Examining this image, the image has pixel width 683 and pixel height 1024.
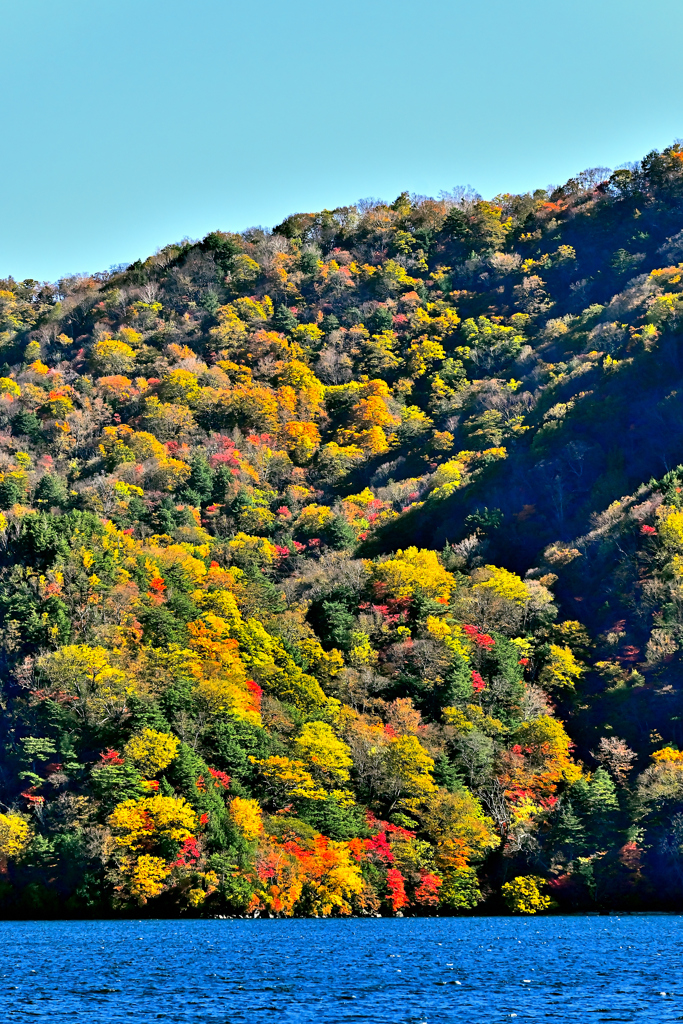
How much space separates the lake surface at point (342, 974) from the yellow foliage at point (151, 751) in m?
11.3

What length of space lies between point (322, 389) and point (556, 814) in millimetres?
65369

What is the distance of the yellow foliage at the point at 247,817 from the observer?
63.8 metres

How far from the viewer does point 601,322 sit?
117m

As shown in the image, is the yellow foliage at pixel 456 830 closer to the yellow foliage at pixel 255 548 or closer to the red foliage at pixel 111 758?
the red foliage at pixel 111 758

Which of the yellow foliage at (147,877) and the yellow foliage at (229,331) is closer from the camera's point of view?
the yellow foliage at (147,877)

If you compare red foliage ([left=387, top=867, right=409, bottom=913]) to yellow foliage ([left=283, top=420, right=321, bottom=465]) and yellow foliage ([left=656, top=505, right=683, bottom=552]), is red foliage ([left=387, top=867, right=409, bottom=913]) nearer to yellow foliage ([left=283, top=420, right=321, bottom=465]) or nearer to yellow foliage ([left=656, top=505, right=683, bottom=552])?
yellow foliage ([left=656, top=505, right=683, bottom=552])

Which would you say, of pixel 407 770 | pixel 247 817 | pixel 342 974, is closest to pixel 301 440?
pixel 407 770

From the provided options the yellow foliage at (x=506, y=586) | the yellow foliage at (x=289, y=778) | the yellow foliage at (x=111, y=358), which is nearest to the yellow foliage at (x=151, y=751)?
the yellow foliage at (x=289, y=778)

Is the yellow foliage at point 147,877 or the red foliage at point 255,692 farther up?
the red foliage at point 255,692

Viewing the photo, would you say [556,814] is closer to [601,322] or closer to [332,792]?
[332,792]

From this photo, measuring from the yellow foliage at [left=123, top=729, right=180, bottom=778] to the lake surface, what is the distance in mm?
11276

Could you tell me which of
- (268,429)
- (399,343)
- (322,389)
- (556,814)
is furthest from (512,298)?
(556,814)

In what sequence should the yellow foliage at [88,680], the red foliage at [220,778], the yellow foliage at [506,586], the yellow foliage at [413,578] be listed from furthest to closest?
the yellow foliage at [413,578]
the yellow foliage at [506,586]
the yellow foliage at [88,680]
the red foliage at [220,778]

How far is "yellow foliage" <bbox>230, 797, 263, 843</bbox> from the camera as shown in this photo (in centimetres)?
6375
